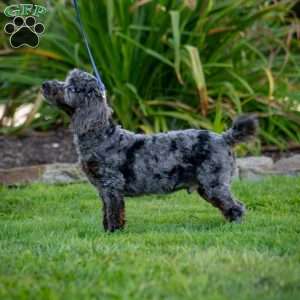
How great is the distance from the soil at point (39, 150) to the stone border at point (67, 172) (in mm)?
411

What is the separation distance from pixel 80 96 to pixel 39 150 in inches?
153

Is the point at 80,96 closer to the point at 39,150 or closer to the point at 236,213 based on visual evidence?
the point at 236,213

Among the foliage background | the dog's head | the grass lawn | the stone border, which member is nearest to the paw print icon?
the dog's head

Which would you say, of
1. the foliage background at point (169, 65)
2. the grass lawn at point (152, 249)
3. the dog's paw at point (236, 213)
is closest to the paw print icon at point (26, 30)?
the foliage background at point (169, 65)

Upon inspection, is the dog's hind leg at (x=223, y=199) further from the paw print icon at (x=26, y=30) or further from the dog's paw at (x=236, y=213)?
the paw print icon at (x=26, y=30)

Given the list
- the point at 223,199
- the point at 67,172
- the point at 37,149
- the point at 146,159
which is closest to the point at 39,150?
the point at 37,149

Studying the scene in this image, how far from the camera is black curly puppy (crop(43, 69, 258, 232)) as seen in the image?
20.2ft

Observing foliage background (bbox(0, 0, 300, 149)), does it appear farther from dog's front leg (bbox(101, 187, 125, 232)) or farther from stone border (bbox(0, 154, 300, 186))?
dog's front leg (bbox(101, 187, 125, 232))

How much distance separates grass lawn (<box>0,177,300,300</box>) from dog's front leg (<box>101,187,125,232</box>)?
0.08 meters

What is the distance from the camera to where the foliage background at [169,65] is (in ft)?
31.8

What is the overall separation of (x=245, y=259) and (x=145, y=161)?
5.77ft

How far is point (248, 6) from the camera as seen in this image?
1047 cm

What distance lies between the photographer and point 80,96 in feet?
19.9

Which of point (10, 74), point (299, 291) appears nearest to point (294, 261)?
point (299, 291)
